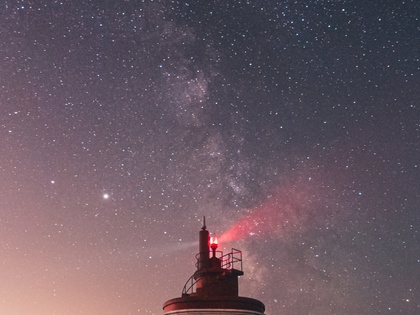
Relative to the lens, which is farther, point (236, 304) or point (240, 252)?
point (240, 252)

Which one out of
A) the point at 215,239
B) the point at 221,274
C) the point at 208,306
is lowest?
the point at 208,306

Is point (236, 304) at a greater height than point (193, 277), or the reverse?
point (193, 277)

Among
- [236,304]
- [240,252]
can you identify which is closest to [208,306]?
[236,304]

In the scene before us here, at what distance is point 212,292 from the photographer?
966 inches

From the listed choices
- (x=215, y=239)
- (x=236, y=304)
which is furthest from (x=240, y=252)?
(x=236, y=304)

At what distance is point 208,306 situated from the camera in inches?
936

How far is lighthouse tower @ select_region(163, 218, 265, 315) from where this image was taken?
934 inches

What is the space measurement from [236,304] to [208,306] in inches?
50.4

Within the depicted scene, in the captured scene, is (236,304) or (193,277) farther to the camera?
(193,277)

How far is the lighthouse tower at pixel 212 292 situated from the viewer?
77.9ft

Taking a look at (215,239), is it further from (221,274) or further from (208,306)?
(208,306)

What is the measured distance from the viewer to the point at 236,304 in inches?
934

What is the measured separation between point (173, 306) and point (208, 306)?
1764mm

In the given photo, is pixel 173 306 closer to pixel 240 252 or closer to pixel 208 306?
pixel 208 306
